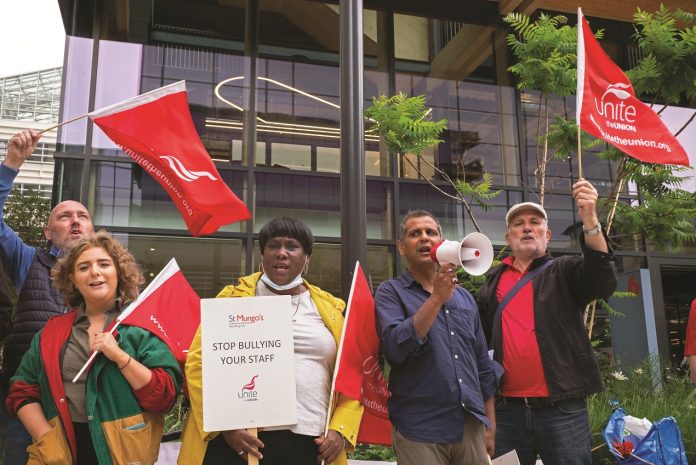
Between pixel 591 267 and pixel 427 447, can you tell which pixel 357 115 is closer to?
pixel 591 267

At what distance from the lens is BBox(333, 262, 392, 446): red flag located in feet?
10.5

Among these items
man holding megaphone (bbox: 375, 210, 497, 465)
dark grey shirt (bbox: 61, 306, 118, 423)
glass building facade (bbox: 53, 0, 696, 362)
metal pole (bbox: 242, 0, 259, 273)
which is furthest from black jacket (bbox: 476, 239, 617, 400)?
metal pole (bbox: 242, 0, 259, 273)

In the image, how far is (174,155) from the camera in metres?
4.35

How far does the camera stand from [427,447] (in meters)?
3.08

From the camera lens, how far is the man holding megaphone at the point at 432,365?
10.0 ft

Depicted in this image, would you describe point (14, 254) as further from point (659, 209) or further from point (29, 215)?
point (29, 215)

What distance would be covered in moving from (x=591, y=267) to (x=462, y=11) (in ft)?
32.9

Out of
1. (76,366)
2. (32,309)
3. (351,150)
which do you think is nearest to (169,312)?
(76,366)

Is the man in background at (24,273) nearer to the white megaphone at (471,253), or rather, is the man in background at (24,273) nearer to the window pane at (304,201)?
the white megaphone at (471,253)

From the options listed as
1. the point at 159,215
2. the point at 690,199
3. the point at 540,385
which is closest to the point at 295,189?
the point at 159,215

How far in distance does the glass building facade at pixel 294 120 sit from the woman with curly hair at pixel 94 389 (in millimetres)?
7387

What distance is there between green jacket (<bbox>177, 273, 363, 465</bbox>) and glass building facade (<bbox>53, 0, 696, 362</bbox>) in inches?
281

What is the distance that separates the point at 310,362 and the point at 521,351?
128 cm

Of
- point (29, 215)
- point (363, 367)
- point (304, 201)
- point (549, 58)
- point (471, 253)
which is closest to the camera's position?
point (471, 253)
